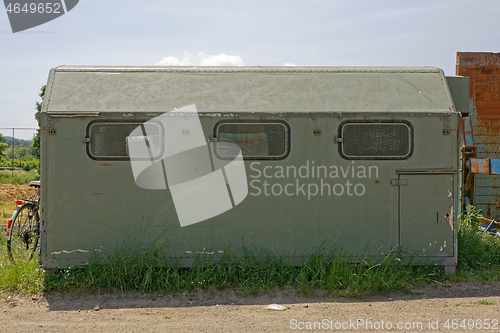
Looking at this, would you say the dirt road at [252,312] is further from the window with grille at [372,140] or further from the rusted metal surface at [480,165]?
the rusted metal surface at [480,165]

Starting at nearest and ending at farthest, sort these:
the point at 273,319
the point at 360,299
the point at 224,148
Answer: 1. the point at 273,319
2. the point at 360,299
3. the point at 224,148

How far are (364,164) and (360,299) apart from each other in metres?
1.59

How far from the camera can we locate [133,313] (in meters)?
4.35

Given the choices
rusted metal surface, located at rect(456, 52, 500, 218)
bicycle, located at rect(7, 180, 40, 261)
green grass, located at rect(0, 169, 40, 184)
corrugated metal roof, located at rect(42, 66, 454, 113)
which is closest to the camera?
corrugated metal roof, located at rect(42, 66, 454, 113)

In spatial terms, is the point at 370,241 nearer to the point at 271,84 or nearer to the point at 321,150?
the point at 321,150

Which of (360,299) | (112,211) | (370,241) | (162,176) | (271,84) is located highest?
(271,84)

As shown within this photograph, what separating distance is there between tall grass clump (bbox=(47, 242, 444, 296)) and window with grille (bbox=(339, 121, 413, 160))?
1.24 meters

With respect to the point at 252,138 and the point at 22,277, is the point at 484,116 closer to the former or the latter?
the point at 252,138

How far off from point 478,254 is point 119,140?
4.99m

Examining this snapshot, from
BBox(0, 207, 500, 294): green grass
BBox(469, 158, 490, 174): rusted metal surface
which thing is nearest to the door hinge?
BBox(0, 207, 500, 294): green grass

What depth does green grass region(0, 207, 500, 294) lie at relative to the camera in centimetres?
482

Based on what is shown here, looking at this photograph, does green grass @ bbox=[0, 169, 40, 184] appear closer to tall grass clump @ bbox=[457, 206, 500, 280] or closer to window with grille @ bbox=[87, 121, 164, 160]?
window with grille @ bbox=[87, 121, 164, 160]

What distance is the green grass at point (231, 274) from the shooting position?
15.8ft

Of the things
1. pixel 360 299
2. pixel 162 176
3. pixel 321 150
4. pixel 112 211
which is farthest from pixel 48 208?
pixel 360 299
